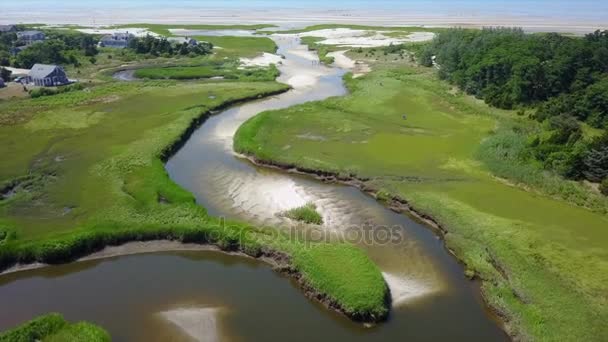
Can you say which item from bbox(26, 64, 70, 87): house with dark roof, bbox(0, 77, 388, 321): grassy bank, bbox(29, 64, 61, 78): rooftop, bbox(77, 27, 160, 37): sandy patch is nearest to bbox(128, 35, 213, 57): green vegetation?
bbox(26, 64, 70, 87): house with dark roof

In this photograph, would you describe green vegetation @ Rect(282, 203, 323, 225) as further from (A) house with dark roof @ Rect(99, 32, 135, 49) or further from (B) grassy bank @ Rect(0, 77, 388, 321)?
(A) house with dark roof @ Rect(99, 32, 135, 49)

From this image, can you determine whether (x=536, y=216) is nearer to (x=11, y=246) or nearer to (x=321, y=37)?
(x=11, y=246)

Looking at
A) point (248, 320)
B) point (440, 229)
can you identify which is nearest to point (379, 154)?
point (440, 229)

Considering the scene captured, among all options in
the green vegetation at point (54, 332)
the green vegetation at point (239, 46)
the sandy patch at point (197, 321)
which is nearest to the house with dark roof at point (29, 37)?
the green vegetation at point (239, 46)

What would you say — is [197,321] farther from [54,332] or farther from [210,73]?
[210,73]

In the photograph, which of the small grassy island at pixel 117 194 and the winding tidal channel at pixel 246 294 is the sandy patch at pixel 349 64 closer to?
the small grassy island at pixel 117 194

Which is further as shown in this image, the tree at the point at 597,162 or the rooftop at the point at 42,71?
the rooftop at the point at 42,71
